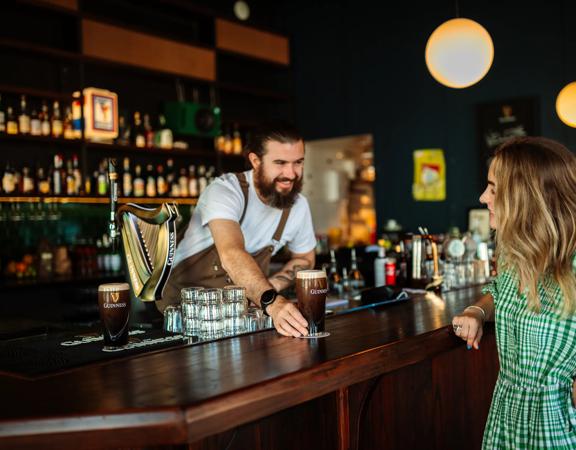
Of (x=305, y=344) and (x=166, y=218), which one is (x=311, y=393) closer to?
(x=305, y=344)

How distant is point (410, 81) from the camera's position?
5840 millimetres

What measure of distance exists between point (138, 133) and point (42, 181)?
1.01m

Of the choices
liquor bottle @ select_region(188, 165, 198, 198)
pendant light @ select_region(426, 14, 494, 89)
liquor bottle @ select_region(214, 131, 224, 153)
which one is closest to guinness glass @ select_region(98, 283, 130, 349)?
pendant light @ select_region(426, 14, 494, 89)

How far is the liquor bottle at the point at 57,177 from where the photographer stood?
4703mm

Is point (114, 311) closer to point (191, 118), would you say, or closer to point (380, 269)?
point (380, 269)

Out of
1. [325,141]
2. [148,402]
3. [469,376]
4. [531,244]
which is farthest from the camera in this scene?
[325,141]

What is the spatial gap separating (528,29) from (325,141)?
85.5 inches

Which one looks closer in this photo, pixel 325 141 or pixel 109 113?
pixel 109 113

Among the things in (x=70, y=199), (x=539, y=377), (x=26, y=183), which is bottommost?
(x=539, y=377)

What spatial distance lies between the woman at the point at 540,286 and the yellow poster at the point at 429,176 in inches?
163

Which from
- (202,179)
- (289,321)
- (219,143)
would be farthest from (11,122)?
(289,321)

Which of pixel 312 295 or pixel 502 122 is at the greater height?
pixel 502 122

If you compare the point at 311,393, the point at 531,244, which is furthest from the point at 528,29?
the point at 311,393

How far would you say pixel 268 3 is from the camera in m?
6.80
